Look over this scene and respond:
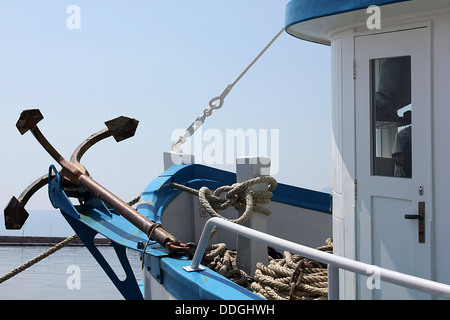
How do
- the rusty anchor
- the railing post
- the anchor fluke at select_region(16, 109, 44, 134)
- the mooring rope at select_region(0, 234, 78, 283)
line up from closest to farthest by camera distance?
1. the railing post
2. the rusty anchor
3. the anchor fluke at select_region(16, 109, 44, 134)
4. the mooring rope at select_region(0, 234, 78, 283)

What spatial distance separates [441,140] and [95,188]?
2122mm

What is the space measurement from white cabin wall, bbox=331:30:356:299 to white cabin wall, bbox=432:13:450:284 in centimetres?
53

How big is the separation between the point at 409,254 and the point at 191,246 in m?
1.27

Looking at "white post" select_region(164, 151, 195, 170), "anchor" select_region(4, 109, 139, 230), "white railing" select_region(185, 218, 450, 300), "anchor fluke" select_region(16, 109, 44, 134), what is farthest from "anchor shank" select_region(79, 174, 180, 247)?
"white post" select_region(164, 151, 195, 170)

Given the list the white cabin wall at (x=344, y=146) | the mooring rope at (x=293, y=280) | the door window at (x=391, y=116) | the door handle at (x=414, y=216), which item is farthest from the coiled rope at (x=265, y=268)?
the door window at (x=391, y=116)

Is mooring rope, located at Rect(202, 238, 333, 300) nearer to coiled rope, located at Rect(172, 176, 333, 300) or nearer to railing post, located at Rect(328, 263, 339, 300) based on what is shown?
coiled rope, located at Rect(172, 176, 333, 300)

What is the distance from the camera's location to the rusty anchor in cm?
307

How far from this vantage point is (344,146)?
3566 millimetres

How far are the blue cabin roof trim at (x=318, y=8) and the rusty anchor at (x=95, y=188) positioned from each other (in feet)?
4.68

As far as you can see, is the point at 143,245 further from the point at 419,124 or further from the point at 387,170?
the point at 419,124

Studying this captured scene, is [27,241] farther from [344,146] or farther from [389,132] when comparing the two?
[389,132]

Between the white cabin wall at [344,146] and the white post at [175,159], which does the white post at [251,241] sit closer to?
the white cabin wall at [344,146]

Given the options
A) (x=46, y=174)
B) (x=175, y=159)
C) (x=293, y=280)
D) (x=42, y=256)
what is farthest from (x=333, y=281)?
(x=175, y=159)
